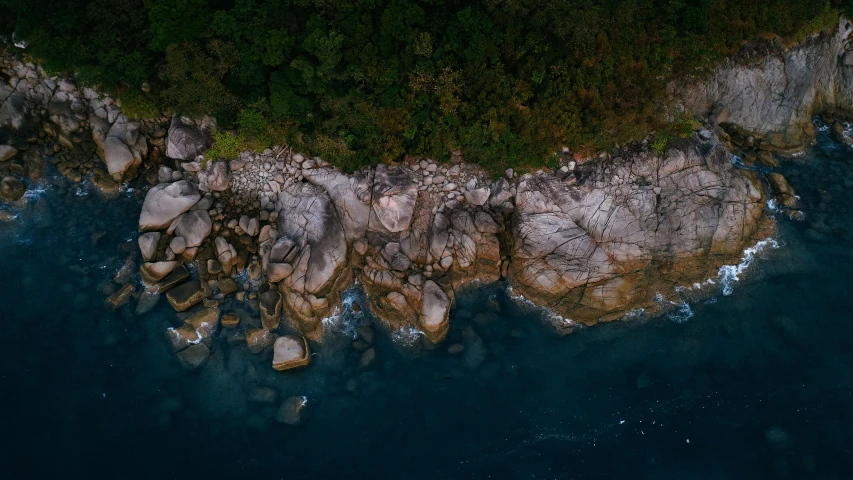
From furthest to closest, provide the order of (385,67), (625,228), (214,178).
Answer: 1. (214,178)
2. (625,228)
3. (385,67)

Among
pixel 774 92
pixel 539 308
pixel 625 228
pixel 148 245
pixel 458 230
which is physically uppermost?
pixel 774 92

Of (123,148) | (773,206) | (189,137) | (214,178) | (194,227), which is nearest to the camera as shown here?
(194,227)

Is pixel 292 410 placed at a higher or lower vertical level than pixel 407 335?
lower

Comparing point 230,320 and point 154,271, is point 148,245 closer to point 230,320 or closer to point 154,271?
point 154,271

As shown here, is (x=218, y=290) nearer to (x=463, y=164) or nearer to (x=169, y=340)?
(x=169, y=340)

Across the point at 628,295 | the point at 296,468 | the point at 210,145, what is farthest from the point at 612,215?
the point at 210,145

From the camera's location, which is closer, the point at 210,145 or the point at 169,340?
the point at 169,340

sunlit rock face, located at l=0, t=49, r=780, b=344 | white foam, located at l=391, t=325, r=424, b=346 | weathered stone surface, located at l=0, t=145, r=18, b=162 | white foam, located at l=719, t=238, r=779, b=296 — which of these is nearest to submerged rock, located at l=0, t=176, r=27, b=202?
sunlit rock face, located at l=0, t=49, r=780, b=344

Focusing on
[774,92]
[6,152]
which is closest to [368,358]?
[6,152]
